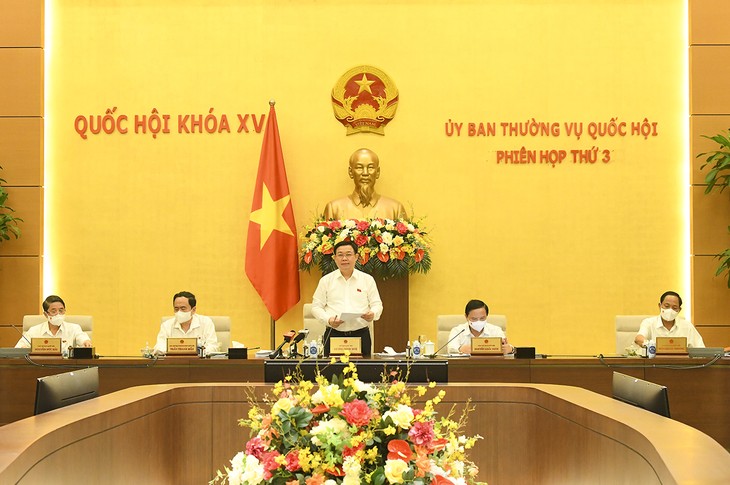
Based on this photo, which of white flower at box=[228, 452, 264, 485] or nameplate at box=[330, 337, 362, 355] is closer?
white flower at box=[228, 452, 264, 485]

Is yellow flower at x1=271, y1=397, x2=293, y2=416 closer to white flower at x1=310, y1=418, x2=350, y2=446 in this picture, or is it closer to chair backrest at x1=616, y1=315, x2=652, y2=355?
white flower at x1=310, y1=418, x2=350, y2=446

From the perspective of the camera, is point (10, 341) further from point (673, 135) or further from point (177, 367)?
point (673, 135)

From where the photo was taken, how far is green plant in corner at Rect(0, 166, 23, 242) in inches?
313

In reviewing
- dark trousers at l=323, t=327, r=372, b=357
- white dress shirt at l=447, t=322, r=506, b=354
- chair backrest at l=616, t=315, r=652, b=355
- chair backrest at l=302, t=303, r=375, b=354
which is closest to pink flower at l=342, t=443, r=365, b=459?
dark trousers at l=323, t=327, r=372, b=357

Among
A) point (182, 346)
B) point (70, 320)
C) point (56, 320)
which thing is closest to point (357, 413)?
point (182, 346)

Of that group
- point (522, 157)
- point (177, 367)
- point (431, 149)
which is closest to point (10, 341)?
point (177, 367)

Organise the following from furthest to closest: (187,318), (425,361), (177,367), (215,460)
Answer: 1. (187,318)
2. (177,367)
3. (425,361)
4. (215,460)

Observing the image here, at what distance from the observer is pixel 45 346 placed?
6.22 m

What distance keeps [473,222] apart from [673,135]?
1.94 m

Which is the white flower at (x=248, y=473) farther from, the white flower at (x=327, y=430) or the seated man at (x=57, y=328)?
the seated man at (x=57, y=328)

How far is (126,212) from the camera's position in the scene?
8453 mm

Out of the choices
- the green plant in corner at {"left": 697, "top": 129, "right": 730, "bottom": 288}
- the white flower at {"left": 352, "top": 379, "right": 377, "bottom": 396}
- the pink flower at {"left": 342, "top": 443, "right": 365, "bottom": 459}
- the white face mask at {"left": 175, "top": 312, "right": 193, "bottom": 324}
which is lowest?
the pink flower at {"left": 342, "top": 443, "right": 365, "bottom": 459}

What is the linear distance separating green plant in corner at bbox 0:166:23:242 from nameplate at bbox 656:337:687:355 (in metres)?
5.32

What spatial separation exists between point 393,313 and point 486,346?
1777 millimetres
